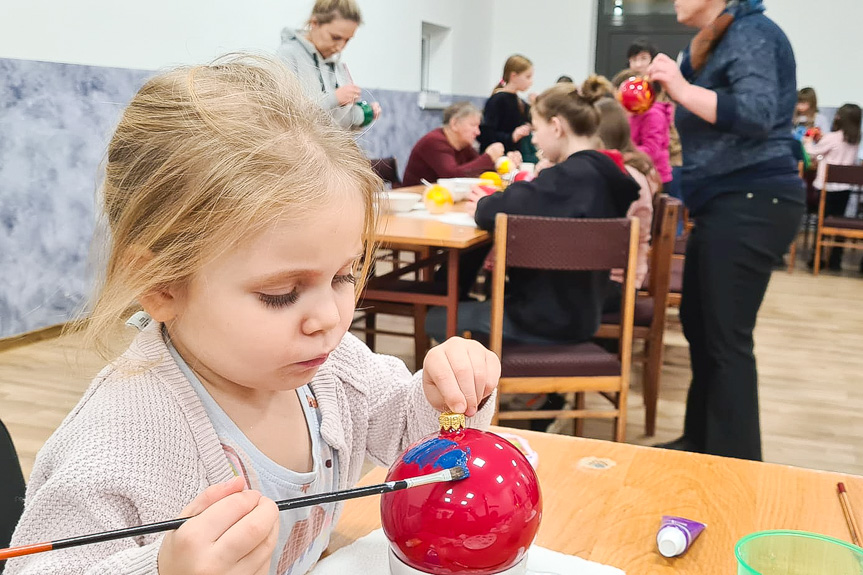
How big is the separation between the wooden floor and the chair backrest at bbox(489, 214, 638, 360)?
903 mm

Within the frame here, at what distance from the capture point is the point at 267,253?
0.62 m

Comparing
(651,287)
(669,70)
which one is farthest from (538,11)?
(669,70)

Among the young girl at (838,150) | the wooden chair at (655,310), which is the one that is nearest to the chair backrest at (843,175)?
the young girl at (838,150)

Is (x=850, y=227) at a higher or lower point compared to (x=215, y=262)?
lower

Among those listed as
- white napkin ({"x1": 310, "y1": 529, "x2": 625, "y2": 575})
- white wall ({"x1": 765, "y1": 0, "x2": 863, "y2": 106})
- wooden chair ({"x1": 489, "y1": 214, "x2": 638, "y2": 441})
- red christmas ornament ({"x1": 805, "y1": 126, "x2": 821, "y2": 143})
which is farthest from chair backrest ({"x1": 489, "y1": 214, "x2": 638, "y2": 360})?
white wall ({"x1": 765, "y1": 0, "x2": 863, "y2": 106})

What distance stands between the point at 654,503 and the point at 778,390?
9.32ft

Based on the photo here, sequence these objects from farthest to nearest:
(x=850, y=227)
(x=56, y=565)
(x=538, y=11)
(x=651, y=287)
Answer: (x=538, y=11) → (x=850, y=227) → (x=651, y=287) → (x=56, y=565)

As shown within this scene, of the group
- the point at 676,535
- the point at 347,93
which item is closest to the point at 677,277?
the point at 347,93

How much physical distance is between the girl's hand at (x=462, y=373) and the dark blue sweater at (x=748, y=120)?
4.75ft

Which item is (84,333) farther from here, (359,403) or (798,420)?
(798,420)

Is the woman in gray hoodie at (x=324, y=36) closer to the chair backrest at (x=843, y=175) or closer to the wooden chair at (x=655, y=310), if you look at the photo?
the wooden chair at (x=655, y=310)

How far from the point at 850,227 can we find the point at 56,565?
606 cm

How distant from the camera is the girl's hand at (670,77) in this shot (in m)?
2.01

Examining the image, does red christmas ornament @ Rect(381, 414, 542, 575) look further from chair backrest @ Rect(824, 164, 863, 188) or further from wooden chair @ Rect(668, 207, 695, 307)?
chair backrest @ Rect(824, 164, 863, 188)
